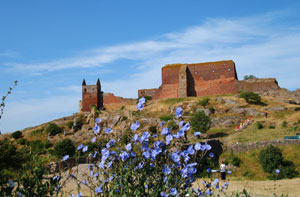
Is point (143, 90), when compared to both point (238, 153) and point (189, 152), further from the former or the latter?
point (189, 152)

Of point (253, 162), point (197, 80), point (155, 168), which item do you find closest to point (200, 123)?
point (253, 162)

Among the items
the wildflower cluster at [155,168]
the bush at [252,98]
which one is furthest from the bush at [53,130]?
the wildflower cluster at [155,168]

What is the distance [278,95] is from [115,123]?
19.5 m

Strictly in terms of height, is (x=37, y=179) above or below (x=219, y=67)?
below

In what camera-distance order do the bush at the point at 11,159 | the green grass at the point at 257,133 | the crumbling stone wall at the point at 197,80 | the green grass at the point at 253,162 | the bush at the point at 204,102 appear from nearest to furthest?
1. the bush at the point at 11,159
2. the green grass at the point at 253,162
3. the green grass at the point at 257,133
4. the bush at the point at 204,102
5. the crumbling stone wall at the point at 197,80

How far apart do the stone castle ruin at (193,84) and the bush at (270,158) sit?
78.5ft

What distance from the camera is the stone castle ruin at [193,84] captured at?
39.7 m

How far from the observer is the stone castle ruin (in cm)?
3967

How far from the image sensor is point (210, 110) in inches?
1287

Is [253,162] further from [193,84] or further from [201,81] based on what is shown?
[193,84]

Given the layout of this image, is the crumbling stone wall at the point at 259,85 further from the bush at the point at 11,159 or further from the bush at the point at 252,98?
the bush at the point at 11,159

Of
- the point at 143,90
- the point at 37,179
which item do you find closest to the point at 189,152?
the point at 37,179

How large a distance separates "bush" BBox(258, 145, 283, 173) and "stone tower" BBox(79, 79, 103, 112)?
111 feet

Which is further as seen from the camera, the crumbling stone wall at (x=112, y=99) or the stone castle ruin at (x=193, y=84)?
the crumbling stone wall at (x=112, y=99)
